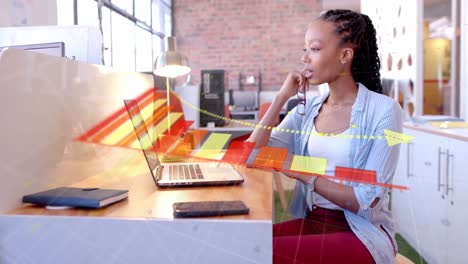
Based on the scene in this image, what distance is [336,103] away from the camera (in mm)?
585

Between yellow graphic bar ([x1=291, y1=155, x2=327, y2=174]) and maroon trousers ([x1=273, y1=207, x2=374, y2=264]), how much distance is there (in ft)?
0.21

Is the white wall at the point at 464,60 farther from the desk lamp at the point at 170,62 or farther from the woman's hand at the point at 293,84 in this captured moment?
the desk lamp at the point at 170,62

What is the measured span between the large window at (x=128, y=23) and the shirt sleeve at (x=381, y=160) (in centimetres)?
83

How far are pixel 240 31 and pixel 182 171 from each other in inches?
21.3

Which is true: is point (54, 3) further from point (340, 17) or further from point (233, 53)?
point (340, 17)

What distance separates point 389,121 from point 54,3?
1.36 m

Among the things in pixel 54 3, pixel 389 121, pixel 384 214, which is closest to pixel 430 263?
pixel 384 214

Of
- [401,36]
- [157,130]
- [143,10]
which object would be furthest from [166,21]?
[401,36]

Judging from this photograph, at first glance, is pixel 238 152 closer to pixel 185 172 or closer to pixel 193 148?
pixel 185 172

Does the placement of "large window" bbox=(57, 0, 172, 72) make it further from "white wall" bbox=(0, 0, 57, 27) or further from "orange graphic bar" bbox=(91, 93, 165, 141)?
"orange graphic bar" bbox=(91, 93, 165, 141)

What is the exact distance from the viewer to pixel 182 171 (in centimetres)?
78

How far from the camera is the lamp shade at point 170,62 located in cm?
125

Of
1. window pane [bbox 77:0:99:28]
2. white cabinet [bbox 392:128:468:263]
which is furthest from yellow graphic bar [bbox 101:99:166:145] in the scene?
window pane [bbox 77:0:99:28]

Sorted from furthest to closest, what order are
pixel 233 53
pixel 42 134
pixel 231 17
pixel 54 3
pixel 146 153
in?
pixel 54 3 < pixel 233 53 < pixel 231 17 < pixel 146 153 < pixel 42 134
